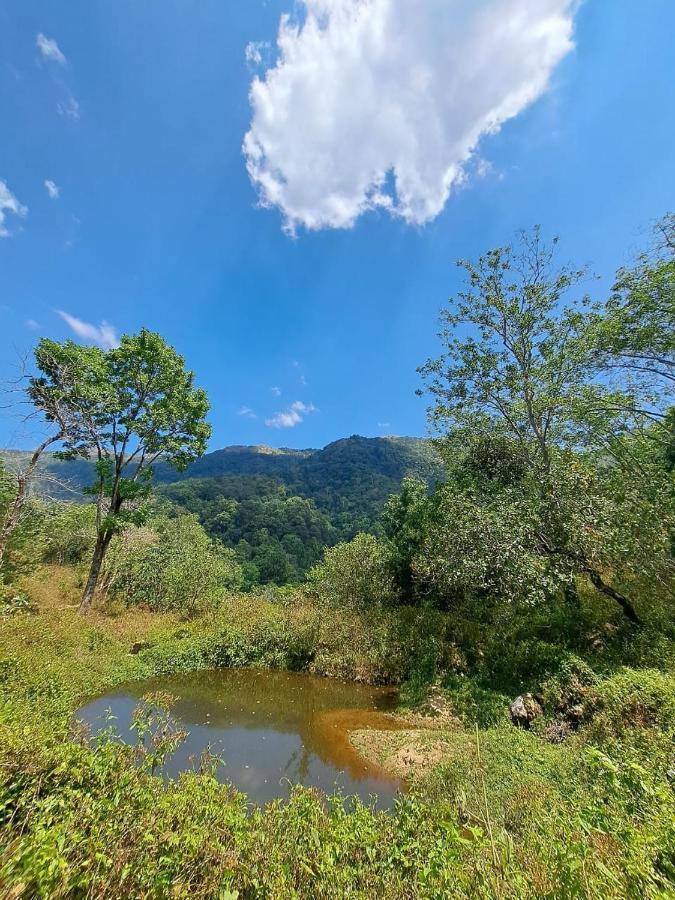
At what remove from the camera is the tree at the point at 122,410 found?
521 inches

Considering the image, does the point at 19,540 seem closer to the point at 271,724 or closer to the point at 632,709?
the point at 271,724

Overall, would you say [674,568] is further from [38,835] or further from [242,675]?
[242,675]

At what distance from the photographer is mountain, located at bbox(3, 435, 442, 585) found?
60.8 metres

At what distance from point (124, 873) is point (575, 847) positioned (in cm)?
286

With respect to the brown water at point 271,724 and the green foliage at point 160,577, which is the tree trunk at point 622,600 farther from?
the green foliage at point 160,577

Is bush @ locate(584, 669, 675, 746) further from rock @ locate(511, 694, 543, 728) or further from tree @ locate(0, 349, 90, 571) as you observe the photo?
tree @ locate(0, 349, 90, 571)

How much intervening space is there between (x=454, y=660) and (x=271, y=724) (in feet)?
19.9

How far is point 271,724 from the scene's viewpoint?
9.52 meters

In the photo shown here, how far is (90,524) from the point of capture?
26766mm

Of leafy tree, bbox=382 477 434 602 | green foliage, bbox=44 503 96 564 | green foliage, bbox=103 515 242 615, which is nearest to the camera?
leafy tree, bbox=382 477 434 602

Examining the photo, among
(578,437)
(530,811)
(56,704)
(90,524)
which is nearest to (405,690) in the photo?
(530,811)

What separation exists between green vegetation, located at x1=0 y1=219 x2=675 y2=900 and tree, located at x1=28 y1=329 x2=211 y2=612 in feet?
2.17

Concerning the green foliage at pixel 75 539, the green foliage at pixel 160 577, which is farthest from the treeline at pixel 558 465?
the green foliage at pixel 75 539

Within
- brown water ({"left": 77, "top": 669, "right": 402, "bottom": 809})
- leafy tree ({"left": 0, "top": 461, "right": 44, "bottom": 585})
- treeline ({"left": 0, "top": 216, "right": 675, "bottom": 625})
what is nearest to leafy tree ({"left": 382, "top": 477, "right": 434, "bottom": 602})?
treeline ({"left": 0, "top": 216, "right": 675, "bottom": 625})
